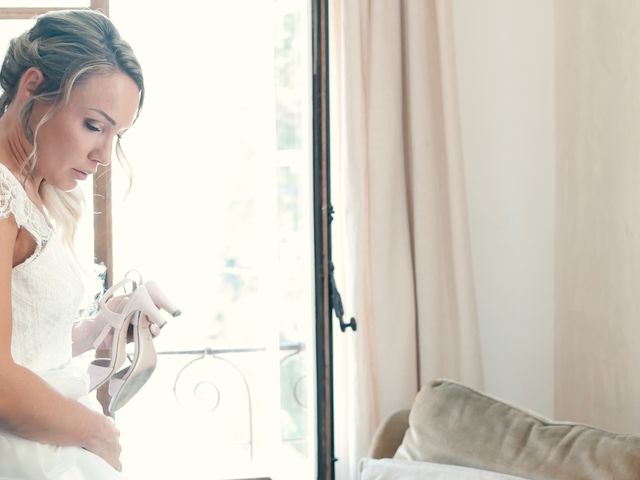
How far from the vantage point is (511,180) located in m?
2.48

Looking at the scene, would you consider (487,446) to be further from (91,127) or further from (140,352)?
(91,127)

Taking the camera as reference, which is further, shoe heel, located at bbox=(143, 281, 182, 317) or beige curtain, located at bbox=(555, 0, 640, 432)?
beige curtain, located at bbox=(555, 0, 640, 432)

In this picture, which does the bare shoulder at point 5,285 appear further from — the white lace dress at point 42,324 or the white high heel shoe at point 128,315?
the white high heel shoe at point 128,315

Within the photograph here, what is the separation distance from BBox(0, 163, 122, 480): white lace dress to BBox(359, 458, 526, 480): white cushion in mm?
619

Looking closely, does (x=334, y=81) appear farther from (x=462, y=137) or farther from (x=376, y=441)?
(x=376, y=441)

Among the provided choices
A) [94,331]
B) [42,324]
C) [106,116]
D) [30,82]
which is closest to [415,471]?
[94,331]

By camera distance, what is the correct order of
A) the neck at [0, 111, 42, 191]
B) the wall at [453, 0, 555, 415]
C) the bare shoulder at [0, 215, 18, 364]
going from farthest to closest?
the wall at [453, 0, 555, 415]
the neck at [0, 111, 42, 191]
the bare shoulder at [0, 215, 18, 364]

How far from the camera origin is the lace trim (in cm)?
123

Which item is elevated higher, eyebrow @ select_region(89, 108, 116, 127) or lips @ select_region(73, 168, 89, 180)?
eyebrow @ select_region(89, 108, 116, 127)

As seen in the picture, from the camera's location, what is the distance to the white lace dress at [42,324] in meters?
1.28

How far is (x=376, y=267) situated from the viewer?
228 cm

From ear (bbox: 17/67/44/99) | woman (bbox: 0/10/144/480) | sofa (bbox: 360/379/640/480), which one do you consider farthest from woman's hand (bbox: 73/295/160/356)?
sofa (bbox: 360/379/640/480)

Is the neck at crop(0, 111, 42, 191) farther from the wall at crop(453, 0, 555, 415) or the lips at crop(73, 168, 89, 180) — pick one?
the wall at crop(453, 0, 555, 415)

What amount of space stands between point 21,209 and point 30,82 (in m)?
0.26
